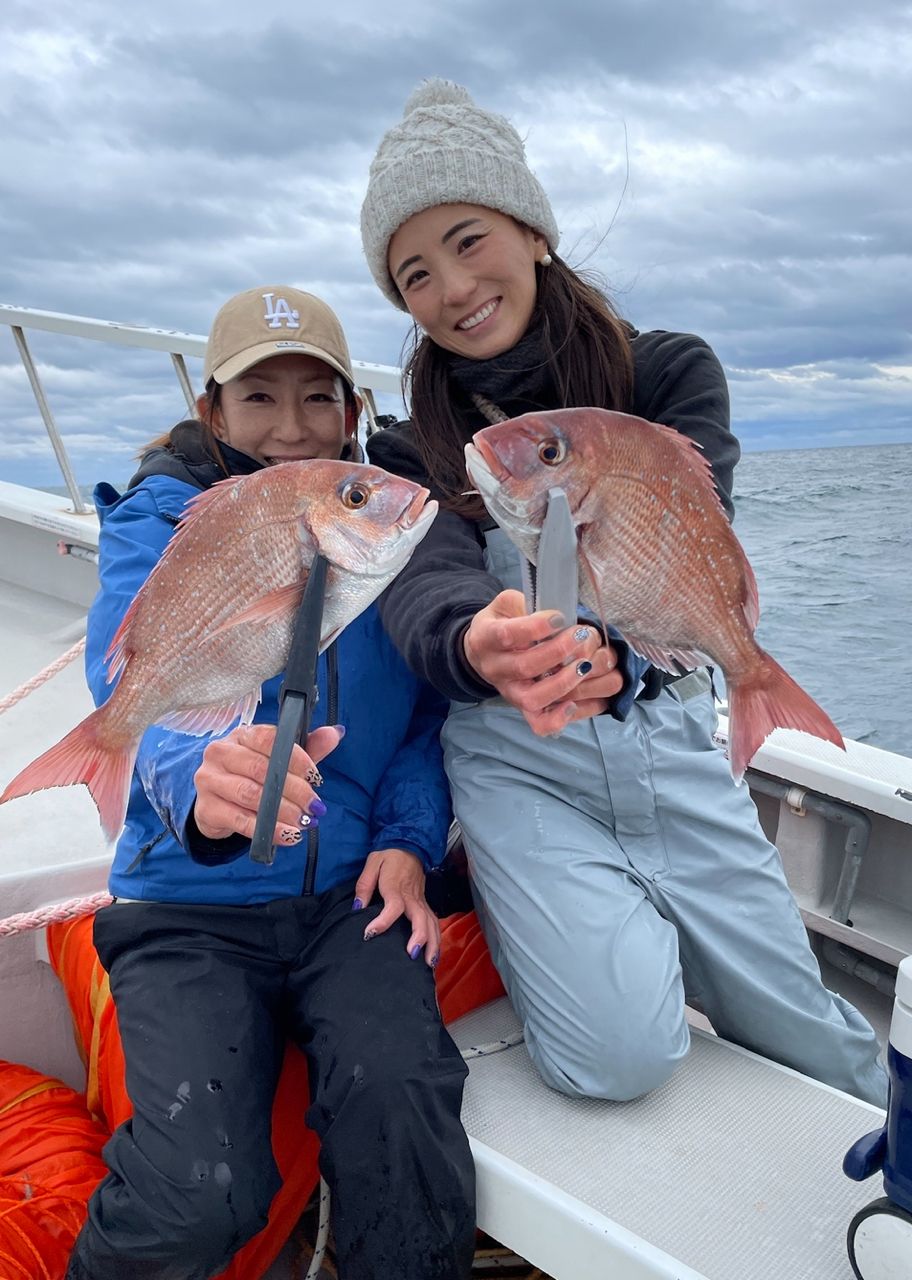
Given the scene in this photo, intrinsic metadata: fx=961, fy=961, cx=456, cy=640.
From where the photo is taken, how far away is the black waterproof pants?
1.61m

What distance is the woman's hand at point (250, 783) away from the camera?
1297mm

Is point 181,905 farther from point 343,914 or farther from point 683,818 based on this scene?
point 683,818

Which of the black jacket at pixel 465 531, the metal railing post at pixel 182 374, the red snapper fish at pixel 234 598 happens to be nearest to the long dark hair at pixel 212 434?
the black jacket at pixel 465 531

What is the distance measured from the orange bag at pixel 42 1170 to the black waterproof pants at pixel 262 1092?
228 millimetres

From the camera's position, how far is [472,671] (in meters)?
1.66

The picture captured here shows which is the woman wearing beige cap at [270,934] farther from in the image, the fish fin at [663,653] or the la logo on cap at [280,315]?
the fish fin at [663,653]

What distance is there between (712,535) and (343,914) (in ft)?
3.77

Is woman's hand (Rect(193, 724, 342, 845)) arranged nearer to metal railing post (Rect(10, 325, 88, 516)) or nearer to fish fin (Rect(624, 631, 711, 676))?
fish fin (Rect(624, 631, 711, 676))

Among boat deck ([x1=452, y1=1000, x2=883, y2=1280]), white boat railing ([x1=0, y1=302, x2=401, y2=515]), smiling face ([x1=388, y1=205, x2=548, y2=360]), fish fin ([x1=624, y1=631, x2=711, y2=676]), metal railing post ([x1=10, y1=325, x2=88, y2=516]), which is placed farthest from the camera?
metal railing post ([x1=10, y1=325, x2=88, y2=516])

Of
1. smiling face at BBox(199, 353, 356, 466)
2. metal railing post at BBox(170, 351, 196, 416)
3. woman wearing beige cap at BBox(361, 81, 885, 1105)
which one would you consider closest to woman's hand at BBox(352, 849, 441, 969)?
woman wearing beige cap at BBox(361, 81, 885, 1105)

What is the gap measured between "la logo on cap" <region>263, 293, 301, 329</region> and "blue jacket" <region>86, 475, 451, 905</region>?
44 cm

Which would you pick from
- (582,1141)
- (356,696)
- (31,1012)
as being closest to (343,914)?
(356,696)

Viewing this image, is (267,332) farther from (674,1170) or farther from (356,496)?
(674,1170)

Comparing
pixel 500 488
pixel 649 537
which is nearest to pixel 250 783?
pixel 500 488
